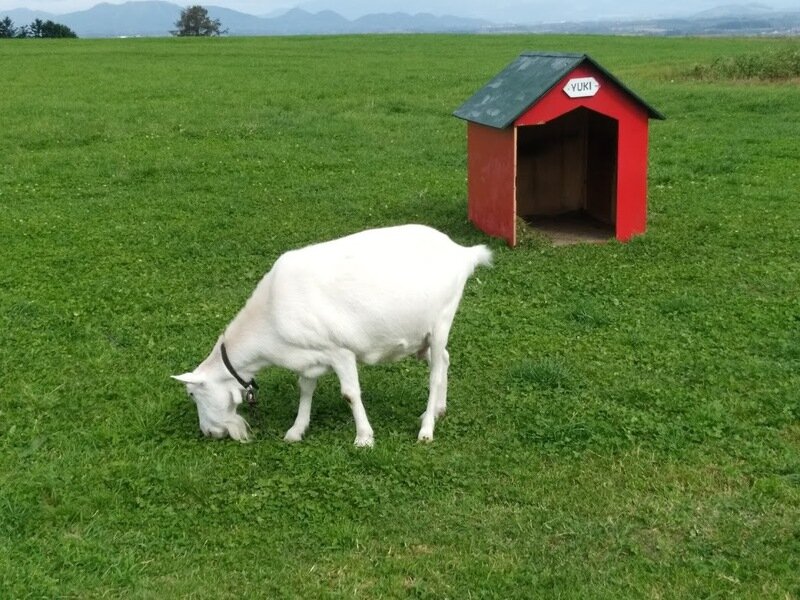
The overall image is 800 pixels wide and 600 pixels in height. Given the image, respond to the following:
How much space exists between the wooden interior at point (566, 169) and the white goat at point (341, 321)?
663 cm

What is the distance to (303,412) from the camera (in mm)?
6250

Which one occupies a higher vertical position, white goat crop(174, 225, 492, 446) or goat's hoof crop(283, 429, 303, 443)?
white goat crop(174, 225, 492, 446)

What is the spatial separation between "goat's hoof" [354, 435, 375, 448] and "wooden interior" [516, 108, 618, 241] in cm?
699

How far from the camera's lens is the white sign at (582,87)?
1038 centimetres

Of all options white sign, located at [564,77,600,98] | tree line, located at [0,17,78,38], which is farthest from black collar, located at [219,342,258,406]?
tree line, located at [0,17,78,38]

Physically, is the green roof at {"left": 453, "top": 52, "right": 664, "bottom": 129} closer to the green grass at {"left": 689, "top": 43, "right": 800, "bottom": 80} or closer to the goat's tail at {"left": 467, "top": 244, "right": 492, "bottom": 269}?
the goat's tail at {"left": 467, "top": 244, "right": 492, "bottom": 269}

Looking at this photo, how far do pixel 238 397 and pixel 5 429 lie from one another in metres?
1.68

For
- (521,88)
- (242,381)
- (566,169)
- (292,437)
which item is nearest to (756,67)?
(566,169)

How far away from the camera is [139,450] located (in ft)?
19.9

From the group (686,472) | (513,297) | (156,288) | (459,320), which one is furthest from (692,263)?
(156,288)

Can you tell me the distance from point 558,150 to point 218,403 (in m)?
8.18

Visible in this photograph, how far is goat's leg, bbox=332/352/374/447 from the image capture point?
5.91 m

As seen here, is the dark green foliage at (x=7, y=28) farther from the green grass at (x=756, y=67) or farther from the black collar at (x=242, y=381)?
the black collar at (x=242, y=381)

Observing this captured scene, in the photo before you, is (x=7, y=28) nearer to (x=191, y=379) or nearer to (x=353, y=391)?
(x=191, y=379)
